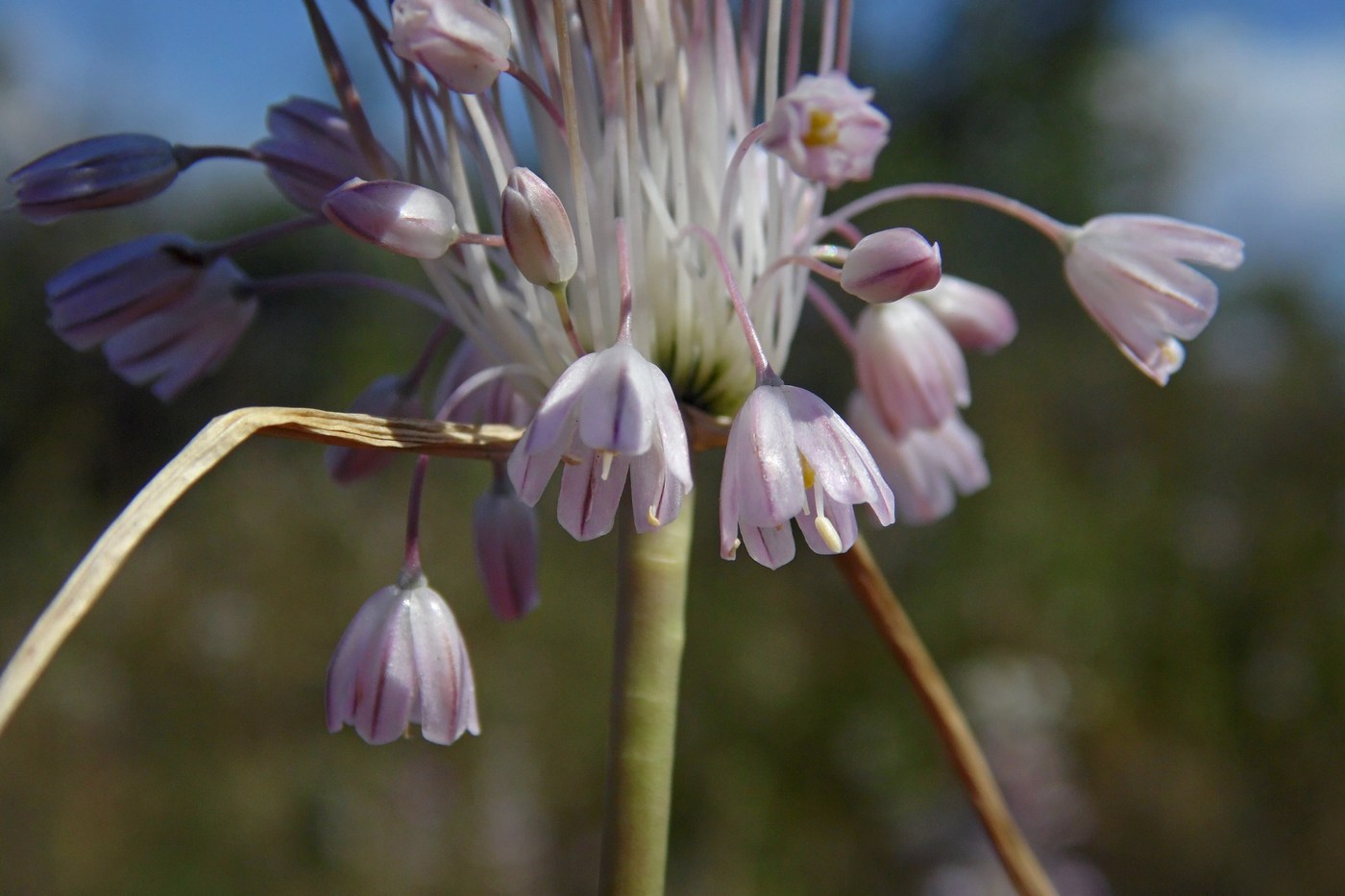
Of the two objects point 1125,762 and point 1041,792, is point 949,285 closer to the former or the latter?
point 1041,792

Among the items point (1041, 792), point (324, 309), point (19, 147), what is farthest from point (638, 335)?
point (324, 309)

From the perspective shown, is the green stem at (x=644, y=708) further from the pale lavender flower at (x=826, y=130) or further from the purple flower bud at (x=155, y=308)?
the purple flower bud at (x=155, y=308)

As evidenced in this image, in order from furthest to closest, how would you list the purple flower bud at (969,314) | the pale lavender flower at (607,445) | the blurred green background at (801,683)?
the blurred green background at (801,683) < the purple flower bud at (969,314) < the pale lavender flower at (607,445)

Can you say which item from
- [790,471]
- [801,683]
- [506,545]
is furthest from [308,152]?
[801,683]

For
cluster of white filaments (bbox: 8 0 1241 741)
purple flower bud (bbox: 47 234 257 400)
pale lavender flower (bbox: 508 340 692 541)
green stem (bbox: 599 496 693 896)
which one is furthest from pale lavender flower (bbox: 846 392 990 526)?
purple flower bud (bbox: 47 234 257 400)

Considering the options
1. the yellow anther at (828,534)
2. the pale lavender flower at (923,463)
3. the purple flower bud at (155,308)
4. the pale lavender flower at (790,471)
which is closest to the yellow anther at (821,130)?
the pale lavender flower at (790,471)
